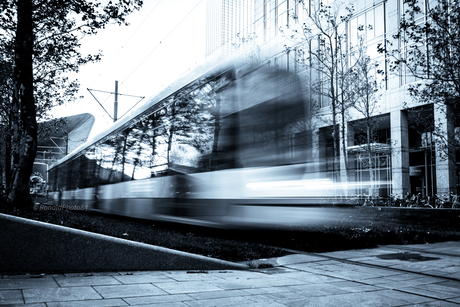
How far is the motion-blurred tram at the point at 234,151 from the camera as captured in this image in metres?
7.49

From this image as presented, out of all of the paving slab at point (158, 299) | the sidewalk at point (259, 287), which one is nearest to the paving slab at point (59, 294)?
the sidewalk at point (259, 287)

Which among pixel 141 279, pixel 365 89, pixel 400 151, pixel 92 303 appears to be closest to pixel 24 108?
pixel 141 279

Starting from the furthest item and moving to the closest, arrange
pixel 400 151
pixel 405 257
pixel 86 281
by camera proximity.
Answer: pixel 400 151, pixel 405 257, pixel 86 281

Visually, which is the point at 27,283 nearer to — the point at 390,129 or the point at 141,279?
the point at 141,279

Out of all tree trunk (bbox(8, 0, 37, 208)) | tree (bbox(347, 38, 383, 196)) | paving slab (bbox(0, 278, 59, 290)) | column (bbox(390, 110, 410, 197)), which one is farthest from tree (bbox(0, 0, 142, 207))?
column (bbox(390, 110, 410, 197))

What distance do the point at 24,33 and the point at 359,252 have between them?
9.12m

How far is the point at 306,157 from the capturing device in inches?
310

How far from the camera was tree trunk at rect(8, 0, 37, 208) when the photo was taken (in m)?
9.33

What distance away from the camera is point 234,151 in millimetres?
7738

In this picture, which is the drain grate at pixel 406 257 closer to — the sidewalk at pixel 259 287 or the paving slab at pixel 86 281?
the sidewalk at pixel 259 287

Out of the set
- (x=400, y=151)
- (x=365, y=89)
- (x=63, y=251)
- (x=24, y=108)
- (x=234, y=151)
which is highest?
(x=365, y=89)

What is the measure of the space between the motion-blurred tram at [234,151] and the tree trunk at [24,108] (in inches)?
110

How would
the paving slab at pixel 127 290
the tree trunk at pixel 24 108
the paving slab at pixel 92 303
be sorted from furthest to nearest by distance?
1. the tree trunk at pixel 24 108
2. the paving slab at pixel 127 290
3. the paving slab at pixel 92 303

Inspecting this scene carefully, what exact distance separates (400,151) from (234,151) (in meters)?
22.0
